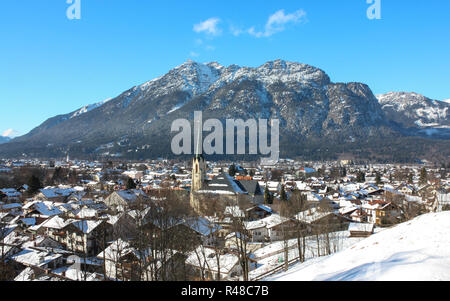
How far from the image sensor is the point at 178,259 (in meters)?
18.8

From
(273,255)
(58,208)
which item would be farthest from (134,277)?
(58,208)

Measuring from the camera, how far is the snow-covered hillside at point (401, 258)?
6.82 metres

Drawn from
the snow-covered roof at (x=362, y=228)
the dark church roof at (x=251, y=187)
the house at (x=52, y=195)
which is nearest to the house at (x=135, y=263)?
the snow-covered roof at (x=362, y=228)

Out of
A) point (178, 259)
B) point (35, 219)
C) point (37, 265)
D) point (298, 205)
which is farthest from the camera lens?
point (35, 219)

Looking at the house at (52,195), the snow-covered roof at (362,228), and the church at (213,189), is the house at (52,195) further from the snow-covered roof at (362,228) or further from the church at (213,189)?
the snow-covered roof at (362,228)

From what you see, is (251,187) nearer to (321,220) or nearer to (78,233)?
(321,220)

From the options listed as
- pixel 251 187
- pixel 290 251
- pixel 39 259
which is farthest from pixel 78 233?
pixel 251 187

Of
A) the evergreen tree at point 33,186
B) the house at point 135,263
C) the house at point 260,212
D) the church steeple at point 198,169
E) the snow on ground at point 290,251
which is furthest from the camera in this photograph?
the evergreen tree at point 33,186

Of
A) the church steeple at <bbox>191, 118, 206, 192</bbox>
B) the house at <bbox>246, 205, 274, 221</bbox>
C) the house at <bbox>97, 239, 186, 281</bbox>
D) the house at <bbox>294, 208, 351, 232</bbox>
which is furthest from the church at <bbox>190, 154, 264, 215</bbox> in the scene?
the house at <bbox>97, 239, 186, 281</bbox>

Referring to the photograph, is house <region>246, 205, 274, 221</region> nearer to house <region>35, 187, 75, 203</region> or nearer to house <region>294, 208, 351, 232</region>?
house <region>294, 208, 351, 232</region>

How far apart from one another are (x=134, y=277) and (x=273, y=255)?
1216cm

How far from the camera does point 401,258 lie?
8.28m
